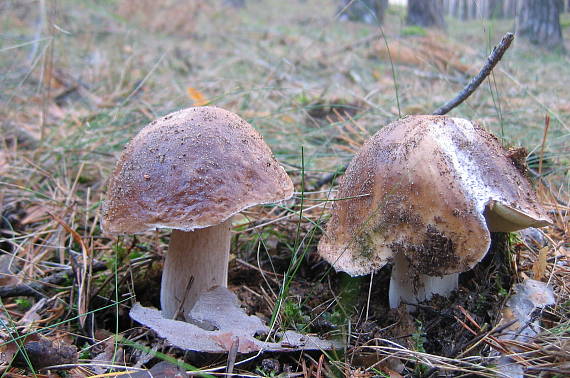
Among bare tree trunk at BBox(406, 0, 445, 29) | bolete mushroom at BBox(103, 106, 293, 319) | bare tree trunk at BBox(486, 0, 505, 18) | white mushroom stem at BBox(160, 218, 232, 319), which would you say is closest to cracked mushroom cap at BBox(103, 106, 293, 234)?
bolete mushroom at BBox(103, 106, 293, 319)

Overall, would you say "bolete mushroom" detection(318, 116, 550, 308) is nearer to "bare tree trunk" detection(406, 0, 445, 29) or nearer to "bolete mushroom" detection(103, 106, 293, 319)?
"bolete mushroom" detection(103, 106, 293, 319)

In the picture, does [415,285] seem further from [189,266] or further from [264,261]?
[189,266]

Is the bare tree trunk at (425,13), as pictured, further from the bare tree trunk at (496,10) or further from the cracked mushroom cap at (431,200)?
the cracked mushroom cap at (431,200)

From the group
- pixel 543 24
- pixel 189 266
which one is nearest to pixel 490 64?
pixel 189 266

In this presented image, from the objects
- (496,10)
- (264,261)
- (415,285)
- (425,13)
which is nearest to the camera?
(415,285)

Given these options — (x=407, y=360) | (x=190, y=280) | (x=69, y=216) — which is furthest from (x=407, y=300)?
(x=69, y=216)

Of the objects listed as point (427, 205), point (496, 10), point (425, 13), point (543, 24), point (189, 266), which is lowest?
point (189, 266)
